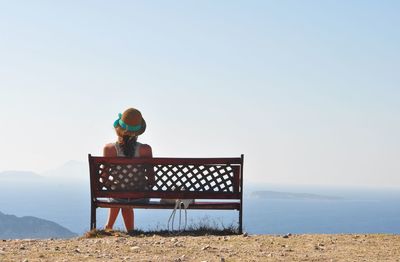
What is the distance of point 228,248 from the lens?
1005 centimetres

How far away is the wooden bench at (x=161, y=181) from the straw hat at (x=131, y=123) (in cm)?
61

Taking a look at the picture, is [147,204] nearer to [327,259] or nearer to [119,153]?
[119,153]

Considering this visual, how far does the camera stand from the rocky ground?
9.14 metres

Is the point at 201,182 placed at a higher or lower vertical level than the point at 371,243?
higher

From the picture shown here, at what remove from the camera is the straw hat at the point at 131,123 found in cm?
1305

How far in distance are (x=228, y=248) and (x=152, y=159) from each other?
10.6ft

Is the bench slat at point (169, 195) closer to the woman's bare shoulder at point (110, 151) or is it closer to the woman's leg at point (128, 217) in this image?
the woman's leg at point (128, 217)

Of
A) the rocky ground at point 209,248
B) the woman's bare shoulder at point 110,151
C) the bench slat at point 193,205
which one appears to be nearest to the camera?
the rocky ground at point 209,248

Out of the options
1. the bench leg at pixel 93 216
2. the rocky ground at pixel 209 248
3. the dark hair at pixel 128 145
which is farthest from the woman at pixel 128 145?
the rocky ground at pixel 209 248

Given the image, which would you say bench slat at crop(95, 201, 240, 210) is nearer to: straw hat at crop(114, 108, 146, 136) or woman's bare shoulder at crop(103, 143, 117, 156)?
woman's bare shoulder at crop(103, 143, 117, 156)

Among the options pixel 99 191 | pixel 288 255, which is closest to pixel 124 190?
pixel 99 191

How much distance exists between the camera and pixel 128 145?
13164mm

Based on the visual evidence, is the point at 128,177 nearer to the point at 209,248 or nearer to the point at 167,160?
the point at 167,160

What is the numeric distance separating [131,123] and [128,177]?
40.8 inches
